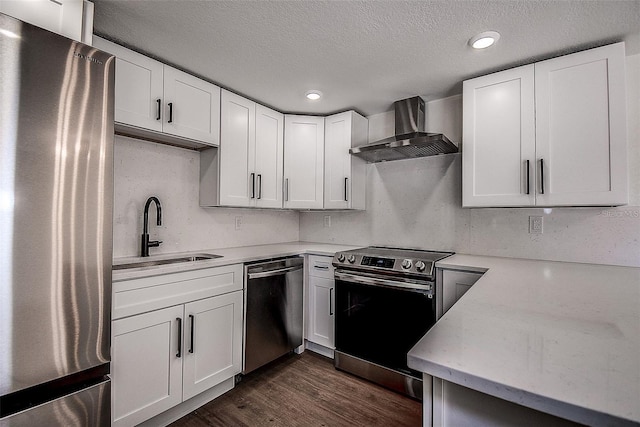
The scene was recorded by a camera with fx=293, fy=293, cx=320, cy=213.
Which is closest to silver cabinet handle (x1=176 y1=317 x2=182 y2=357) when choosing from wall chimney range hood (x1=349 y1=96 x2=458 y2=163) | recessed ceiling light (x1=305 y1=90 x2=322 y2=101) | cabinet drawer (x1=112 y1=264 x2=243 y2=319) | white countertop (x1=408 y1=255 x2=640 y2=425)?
cabinet drawer (x1=112 y1=264 x2=243 y2=319)

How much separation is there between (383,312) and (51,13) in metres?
2.54

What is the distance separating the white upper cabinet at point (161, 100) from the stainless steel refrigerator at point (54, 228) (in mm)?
623

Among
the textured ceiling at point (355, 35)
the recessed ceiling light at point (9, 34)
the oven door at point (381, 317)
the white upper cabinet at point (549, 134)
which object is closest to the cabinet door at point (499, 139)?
the white upper cabinet at point (549, 134)

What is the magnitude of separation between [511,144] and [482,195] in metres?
0.39

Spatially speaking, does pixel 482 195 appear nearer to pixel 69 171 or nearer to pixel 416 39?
pixel 416 39

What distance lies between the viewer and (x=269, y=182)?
113 inches

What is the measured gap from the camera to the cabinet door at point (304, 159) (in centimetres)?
303

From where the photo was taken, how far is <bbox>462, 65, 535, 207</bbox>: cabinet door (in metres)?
1.99

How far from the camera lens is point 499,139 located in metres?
2.09

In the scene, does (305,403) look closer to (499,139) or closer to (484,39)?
(499,139)

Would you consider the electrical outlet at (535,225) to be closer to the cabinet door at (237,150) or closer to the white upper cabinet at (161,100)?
the cabinet door at (237,150)

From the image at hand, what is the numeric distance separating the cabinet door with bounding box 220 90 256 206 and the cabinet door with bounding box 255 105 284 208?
68 millimetres

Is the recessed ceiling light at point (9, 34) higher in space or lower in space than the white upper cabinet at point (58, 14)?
lower

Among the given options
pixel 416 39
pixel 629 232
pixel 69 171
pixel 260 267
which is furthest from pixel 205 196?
pixel 629 232
